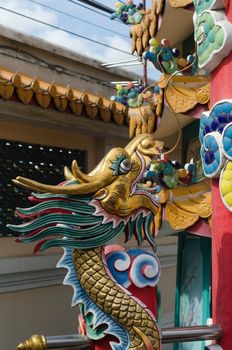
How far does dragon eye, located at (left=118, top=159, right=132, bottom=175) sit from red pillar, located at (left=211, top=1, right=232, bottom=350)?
482 millimetres

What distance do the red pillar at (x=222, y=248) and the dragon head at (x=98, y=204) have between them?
0.34m

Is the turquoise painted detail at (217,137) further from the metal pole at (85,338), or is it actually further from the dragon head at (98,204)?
the metal pole at (85,338)

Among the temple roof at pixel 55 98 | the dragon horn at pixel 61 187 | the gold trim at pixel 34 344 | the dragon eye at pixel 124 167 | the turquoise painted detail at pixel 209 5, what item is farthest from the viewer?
the temple roof at pixel 55 98

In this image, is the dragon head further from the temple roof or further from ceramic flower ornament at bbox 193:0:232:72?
the temple roof

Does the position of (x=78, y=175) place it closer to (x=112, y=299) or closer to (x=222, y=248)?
(x=112, y=299)

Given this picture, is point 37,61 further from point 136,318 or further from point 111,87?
point 136,318

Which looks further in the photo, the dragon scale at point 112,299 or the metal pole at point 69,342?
the dragon scale at point 112,299

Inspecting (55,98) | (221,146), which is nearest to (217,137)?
(221,146)

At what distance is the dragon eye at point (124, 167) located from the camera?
2059 mm

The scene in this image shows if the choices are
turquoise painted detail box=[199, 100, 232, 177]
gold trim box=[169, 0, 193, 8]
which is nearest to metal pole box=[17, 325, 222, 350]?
turquoise painted detail box=[199, 100, 232, 177]

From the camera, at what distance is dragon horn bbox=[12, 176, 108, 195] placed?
1889 millimetres

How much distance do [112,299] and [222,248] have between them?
1.92ft

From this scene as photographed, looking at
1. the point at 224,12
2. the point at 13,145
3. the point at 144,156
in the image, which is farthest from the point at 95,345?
the point at 13,145

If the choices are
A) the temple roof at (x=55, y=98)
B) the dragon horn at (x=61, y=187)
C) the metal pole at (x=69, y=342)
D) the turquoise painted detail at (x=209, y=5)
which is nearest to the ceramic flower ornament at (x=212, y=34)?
the turquoise painted detail at (x=209, y=5)
